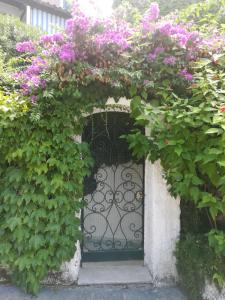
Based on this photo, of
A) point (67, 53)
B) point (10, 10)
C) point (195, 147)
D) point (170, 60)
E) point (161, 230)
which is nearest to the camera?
point (195, 147)

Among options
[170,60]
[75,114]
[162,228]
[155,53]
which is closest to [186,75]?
[170,60]

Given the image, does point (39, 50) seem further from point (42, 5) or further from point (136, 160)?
point (42, 5)

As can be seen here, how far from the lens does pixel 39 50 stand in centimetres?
459

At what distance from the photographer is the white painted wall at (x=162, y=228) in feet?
15.2

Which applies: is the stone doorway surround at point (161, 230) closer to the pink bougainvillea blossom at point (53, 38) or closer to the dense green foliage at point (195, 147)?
the dense green foliage at point (195, 147)

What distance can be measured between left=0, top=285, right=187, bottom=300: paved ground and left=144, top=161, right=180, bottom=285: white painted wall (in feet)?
0.75

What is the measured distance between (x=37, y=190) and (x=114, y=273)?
5.54 feet

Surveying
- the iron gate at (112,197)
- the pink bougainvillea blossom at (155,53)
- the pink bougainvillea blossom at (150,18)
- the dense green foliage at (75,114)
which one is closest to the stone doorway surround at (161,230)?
the dense green foliage at (75,114)

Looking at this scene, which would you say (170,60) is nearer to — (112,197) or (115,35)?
(115,35)

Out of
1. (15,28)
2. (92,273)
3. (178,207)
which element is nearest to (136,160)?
(178,207)

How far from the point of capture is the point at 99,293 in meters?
4.34

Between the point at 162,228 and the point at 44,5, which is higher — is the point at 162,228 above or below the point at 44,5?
below

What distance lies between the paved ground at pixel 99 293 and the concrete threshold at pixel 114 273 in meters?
0.11

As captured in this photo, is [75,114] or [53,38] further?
[75,114]
